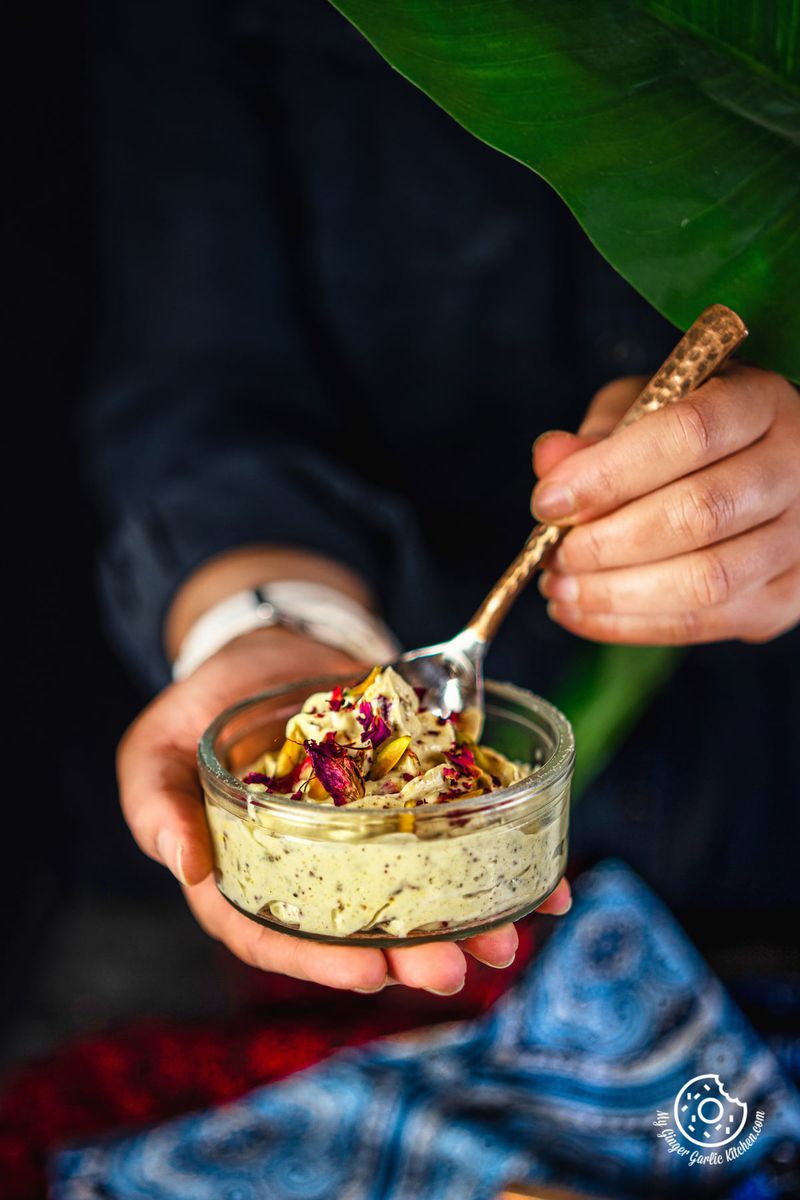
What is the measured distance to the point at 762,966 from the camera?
112cm

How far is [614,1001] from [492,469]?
643mm

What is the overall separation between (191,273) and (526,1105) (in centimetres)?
99

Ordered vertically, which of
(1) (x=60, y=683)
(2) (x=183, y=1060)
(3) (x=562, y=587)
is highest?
(3) (x=562, y=587)

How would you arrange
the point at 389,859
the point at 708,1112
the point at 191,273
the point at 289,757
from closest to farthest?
1. the point at 389,859
2. the point at 289,757
3. the point at 708,1112
4. the point at 191,273

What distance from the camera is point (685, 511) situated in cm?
70

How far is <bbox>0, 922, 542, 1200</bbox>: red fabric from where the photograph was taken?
964mm

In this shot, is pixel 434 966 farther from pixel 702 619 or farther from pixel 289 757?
pixel 702 619

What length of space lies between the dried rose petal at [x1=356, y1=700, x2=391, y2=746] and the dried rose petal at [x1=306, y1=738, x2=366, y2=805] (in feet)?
0.08

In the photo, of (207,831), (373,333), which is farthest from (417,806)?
(373,333)

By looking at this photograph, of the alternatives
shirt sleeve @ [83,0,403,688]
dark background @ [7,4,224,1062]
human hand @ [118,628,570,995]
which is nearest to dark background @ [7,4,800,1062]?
dark background @ [7,4,224,1062]

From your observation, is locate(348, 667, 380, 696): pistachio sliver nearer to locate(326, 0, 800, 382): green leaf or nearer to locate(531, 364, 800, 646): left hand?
locate(531, 364, 800, 646): left hand

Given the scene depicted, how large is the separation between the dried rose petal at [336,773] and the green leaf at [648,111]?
343mm

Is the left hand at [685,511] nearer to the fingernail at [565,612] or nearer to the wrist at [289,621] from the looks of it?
the fingernail at [565,612]

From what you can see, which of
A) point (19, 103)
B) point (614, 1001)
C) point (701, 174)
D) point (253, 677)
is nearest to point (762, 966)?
point (614, 1001)
